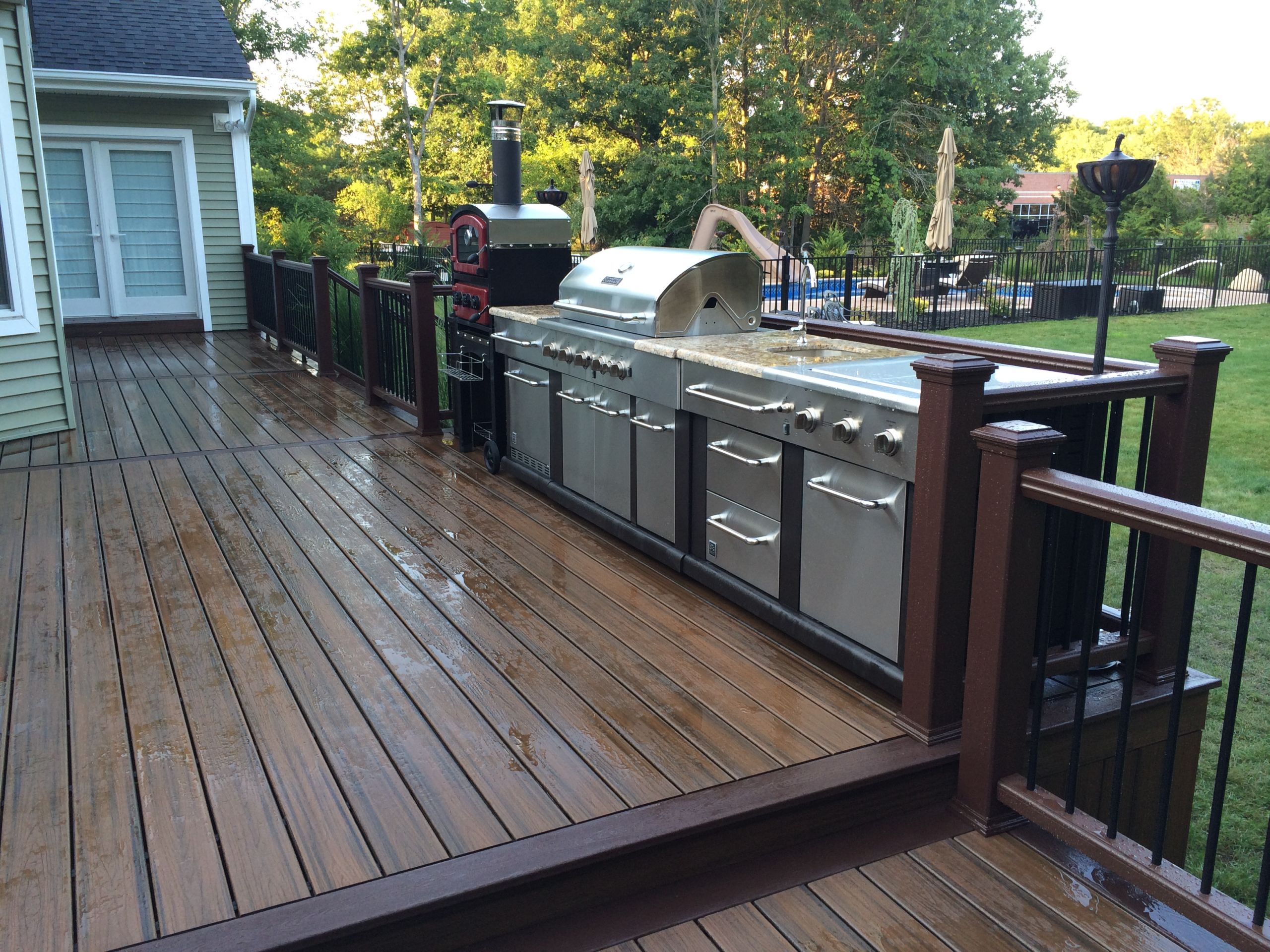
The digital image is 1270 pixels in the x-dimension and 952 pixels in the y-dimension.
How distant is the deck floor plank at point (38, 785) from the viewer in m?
1.99

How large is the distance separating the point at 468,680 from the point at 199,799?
2.78 ft

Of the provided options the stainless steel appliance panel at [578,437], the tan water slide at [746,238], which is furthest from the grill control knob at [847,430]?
the tan water slide at [746,238]

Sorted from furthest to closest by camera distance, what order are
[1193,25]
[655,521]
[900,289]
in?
[1193,25] → [900,289] → [655,521]

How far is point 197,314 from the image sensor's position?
11375 mm

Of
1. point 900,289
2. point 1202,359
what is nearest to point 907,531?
point 1202,359

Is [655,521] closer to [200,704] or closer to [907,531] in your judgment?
[907,531]

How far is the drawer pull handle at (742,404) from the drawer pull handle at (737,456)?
14 cm

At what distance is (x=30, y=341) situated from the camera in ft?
20.6

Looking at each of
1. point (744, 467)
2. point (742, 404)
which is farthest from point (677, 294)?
point (744, 467)

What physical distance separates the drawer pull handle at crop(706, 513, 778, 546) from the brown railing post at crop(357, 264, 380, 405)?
4.24 metres

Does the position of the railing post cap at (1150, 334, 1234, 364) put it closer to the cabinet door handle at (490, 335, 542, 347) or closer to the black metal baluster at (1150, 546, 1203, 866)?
the black metal baluster at (1150, 546, 1203, 866)

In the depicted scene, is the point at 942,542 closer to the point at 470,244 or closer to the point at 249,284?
the point at 470,244

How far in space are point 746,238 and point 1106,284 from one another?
15.2m

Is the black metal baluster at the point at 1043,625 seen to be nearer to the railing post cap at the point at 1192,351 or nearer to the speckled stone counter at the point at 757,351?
the railing post cap at the point at 1192,351
